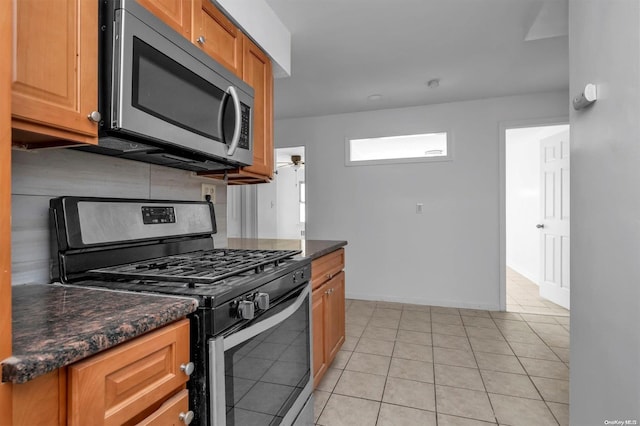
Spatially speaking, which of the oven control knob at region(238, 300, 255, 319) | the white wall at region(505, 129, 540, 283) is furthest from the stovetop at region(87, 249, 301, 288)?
the white wall at region(505, 129, 540, 283)

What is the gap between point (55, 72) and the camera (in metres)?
0.82

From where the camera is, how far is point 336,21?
2082 mm

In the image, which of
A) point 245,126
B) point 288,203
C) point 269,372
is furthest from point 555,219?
point 288,203

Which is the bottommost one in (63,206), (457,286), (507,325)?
(507,325)

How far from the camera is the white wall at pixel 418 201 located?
3525 mm

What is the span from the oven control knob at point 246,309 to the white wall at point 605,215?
114 cm

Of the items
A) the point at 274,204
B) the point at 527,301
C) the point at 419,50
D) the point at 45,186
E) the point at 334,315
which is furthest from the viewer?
the point at 274,204

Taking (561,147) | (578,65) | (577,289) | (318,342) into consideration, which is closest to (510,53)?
(578,65)

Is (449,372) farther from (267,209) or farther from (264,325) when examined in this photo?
(267,209)

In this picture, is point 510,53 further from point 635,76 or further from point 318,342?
point 318,342

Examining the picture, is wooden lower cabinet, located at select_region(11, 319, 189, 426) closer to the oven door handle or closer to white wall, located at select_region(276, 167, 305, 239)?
the oven door handle

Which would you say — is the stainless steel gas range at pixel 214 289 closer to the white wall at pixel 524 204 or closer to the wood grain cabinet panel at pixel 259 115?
the wood grain cabinet panel at pixel 259 115

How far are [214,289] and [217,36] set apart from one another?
1.22 m

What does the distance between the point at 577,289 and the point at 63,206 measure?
6.53 ft
